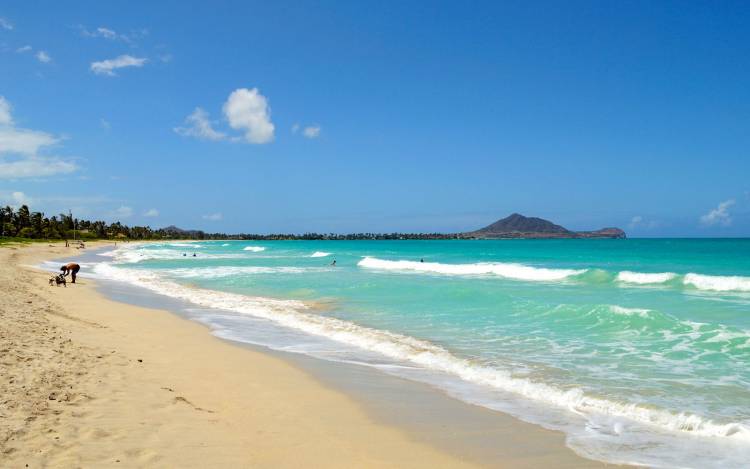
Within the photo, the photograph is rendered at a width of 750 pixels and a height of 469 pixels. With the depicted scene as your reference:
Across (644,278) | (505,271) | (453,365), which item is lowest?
(453,365)

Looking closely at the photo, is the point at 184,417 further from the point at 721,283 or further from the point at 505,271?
the point at 505,271

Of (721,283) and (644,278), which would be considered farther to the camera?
(644,278)

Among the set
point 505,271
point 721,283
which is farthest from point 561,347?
point 505,271

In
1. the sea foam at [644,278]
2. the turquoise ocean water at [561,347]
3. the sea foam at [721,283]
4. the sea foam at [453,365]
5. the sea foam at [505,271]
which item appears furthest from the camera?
the sea foam at [505,271]

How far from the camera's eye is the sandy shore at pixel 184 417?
Result: 4.52m

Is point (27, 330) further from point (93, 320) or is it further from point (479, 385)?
point (479, 385)

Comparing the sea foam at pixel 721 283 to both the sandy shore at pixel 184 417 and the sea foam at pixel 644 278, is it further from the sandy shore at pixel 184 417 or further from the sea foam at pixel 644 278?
the sandy shore at pixel 184 417

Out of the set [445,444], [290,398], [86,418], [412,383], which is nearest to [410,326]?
[412,383]

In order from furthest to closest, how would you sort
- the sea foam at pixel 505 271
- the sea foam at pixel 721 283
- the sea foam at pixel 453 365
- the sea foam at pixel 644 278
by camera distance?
the sea foam at pixel 505 271 → the sea foam at pixel 644 278 → the sea foam at pixel 721 283 → the sea foam at pixel 453 365

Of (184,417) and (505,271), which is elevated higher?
(505,271)

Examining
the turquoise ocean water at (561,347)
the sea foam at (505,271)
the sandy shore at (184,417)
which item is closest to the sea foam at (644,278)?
the sea foam at (505,271)

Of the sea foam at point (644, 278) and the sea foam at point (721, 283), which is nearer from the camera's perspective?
the sea foam at point (721, 283)

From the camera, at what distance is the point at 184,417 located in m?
5.55

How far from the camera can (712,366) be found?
8656 millimetres
